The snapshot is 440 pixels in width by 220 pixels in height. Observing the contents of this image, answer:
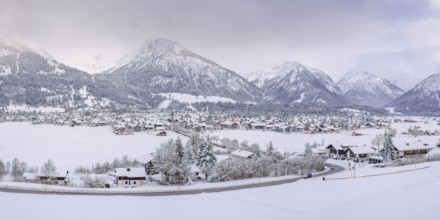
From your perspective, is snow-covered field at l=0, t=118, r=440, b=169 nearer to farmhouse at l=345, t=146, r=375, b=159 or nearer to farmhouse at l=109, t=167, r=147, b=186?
farmhouse at l=109, t=167, r=147, b=186

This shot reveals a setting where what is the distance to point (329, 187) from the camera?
42.3m

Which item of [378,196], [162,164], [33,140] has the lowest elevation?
[378,196]

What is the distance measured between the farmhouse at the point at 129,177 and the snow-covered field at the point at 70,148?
12082 millimetres

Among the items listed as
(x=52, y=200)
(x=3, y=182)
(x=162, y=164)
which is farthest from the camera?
(x=162, y=164)

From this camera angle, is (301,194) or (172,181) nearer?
(301,194)

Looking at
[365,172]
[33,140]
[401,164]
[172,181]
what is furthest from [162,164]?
[33,140]

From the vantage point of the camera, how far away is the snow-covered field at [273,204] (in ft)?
92.8

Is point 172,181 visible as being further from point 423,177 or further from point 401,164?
point 401,164

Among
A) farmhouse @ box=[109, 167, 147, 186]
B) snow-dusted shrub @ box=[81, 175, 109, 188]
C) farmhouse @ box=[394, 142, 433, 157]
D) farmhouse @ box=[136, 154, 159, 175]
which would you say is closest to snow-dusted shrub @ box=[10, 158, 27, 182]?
snow-dusted shrub @ box=[81, 175, 109, 188]

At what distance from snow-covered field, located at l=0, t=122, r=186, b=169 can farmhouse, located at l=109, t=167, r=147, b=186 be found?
12.1 metres

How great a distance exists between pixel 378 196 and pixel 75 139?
263 feet

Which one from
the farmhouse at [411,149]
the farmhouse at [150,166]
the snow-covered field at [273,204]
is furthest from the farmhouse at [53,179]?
the farmhouse at [411,149]

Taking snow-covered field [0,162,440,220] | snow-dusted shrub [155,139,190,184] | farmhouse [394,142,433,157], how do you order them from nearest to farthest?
snow-covered field [0,162,440,220]
snow-dusted shrub [155,139,190,184]
farmhouse [394,142,433,157]

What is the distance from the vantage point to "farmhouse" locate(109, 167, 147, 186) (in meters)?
51.7
